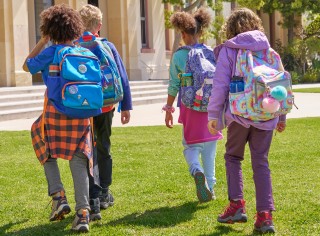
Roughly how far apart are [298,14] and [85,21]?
31409 millimetres

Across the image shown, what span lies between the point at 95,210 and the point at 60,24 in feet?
4.86

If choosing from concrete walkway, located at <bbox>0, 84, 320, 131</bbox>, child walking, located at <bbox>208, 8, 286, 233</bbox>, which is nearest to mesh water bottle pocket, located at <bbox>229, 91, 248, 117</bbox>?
child walking, located at <bbox>208, 8, 286, 233</bbox>

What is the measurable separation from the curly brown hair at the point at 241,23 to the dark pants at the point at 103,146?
128 cm

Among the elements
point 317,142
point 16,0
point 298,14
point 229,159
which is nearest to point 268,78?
point 229,159

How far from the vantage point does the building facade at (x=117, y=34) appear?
19234mm

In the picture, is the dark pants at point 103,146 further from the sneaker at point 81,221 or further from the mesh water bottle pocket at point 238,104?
the mesh water bottle pocket at point 238,104

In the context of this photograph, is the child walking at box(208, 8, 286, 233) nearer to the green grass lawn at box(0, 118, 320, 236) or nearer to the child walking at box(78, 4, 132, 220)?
the green grass lawn at box(0, 118, 320, 236)

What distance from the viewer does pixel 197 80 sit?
6.14 m

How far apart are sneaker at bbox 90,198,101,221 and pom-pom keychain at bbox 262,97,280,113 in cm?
163

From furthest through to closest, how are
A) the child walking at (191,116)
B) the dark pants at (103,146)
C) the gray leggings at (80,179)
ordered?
the child walking at (191,116), the dark pants at (103,146), the gray leggings at (80,179)

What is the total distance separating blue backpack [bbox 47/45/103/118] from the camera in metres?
5.07

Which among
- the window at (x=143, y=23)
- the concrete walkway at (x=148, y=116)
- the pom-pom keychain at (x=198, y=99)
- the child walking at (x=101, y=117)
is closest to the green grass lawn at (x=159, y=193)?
the child walking at (x=101, y=117)

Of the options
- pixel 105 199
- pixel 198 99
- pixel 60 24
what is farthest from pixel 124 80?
pixel 105 199

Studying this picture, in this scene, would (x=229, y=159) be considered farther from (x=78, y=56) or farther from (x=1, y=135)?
(x=1, y=135)
